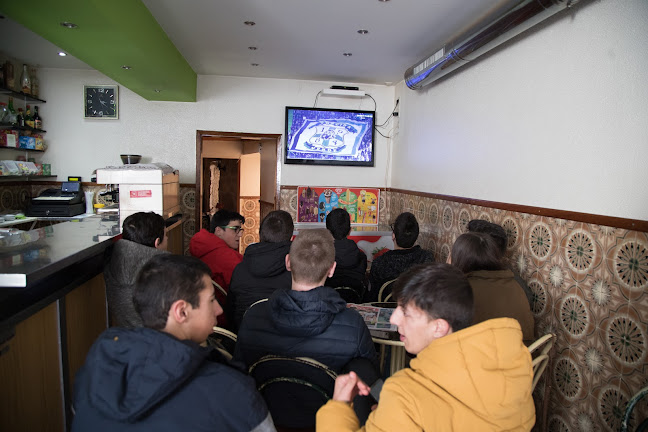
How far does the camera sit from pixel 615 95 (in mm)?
1999

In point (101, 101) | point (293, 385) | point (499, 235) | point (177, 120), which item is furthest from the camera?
point (177, 120)

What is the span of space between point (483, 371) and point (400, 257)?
186 centimetres

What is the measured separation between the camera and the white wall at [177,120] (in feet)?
16.5

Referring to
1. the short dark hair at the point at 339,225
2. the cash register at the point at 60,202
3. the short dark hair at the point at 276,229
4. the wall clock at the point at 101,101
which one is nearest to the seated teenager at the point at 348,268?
the short dark hair at the point at 339,225

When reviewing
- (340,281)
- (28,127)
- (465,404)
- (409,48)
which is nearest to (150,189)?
(340,281)

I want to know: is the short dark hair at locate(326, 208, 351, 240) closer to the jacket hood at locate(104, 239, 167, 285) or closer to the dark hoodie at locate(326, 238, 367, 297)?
the dark hoodie at locate(326, 238, 367, 297)

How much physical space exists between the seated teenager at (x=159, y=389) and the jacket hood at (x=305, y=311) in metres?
0.42

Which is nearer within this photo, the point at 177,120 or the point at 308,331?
the point at 308,331

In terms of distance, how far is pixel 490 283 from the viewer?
1996mm

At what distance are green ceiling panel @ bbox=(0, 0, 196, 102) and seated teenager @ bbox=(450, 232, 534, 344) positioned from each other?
8.07 feet

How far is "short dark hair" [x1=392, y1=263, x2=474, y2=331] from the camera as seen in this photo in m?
1.18

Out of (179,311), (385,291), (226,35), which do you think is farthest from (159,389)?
(226,35)

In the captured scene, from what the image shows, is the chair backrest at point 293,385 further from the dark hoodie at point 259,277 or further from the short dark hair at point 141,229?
the short dark hair at point 141,229

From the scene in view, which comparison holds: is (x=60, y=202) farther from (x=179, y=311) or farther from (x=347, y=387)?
(x=347, y=387)
